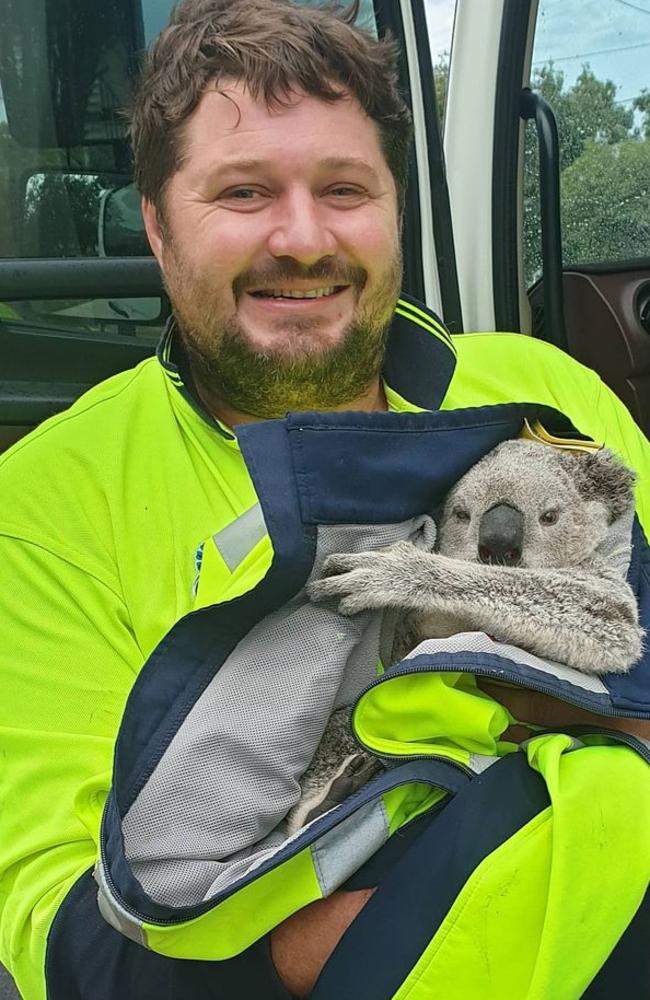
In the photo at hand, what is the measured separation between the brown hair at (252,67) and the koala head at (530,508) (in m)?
0.62

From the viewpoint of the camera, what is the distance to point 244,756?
111 centimetres

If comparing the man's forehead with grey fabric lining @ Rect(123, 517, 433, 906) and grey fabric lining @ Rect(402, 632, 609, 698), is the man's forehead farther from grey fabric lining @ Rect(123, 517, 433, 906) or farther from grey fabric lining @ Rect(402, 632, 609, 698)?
grey fabric lining @ Rect(402, 632, 609, 698)

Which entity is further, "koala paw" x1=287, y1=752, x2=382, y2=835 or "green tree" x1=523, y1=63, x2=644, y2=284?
"green tree" x1=523, y1=63, x2=644, y2=284

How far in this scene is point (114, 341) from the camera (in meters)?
2.20

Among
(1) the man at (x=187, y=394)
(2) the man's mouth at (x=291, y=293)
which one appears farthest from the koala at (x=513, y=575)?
(2) the man's mouth at (x=291, y=293)

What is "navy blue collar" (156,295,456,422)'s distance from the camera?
5.37 ft

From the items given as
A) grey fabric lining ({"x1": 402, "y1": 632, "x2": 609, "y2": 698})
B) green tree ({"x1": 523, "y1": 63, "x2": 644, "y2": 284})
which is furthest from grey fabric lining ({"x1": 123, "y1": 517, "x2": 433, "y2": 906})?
green tree ({"x1": 523, "y1": 63, "x2": 644, "y2": 284})

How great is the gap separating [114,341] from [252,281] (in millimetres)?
777

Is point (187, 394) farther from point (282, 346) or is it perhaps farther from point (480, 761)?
point (480, 761)

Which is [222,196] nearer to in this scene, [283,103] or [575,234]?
[283,103]

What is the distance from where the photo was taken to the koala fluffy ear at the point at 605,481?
1362 millimetres

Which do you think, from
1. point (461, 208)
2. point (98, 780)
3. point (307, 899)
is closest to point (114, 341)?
point (461, 208)

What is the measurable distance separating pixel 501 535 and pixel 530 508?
2.1 inches

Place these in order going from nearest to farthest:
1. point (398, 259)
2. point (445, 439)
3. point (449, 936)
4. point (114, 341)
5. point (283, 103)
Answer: point (449, 936) < point (445, 439) < point (283, 103) < point (398, 259) < point (114, 341)
